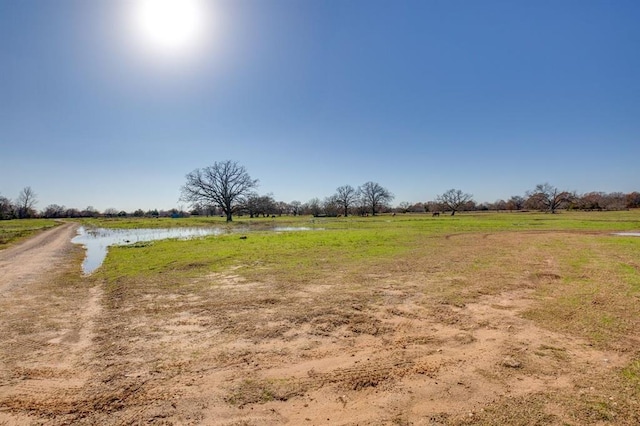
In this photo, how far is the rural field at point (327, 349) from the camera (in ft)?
12.8

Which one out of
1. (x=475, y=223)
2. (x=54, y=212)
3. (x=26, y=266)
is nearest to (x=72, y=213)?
(x=54, y=212)

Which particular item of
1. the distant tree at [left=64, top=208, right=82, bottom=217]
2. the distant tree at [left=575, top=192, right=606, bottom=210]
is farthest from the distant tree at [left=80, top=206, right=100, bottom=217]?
the distant tree at [left=575, top=192, right=606, bottom=210]

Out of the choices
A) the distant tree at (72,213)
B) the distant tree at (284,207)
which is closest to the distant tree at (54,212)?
the distant tree at (72,213)

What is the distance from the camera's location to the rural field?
12.8 ft

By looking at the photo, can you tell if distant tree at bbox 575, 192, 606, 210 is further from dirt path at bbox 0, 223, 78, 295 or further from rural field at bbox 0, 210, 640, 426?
dirt path at bbox 0, 223, 78, 295

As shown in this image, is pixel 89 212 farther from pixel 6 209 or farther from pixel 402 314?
pixel 402 314

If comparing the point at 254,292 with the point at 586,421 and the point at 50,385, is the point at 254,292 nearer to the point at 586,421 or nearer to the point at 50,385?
the point at 50,385

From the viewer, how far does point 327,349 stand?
5.57m

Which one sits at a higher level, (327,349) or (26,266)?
(26,266)

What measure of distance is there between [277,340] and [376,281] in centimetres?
519

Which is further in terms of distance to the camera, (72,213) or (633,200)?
(72,213)

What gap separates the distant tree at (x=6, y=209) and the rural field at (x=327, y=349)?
115m

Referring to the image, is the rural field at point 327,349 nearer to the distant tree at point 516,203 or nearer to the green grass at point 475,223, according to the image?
the green grass at point 475,223

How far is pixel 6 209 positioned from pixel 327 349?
137m
